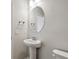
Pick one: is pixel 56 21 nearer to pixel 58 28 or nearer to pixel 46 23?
pixel 58 28

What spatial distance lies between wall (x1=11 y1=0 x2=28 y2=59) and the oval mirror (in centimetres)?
36

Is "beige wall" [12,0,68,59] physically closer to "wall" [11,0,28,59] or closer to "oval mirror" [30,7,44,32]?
"wall" [11,0,28,59]

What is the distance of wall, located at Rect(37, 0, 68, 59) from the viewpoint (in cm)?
192

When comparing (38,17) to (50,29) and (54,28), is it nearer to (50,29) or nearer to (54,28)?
(50,29)

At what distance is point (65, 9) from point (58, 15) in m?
0.24

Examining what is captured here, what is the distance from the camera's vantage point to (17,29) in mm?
3215

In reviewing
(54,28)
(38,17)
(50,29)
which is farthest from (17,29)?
(54,28)

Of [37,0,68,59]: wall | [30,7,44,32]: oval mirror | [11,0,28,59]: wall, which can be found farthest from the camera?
[11,0,28,59]: wall

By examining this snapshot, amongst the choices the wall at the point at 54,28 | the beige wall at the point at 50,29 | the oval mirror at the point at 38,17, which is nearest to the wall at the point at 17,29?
the beige wall at the point at 50,29

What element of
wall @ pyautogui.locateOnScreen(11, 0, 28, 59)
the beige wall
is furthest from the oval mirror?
wall @ pyautogui.locateOnScreen(11, 0, 28, 59)

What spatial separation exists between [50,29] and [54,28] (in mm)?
151

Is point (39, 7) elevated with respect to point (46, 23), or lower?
elevated
